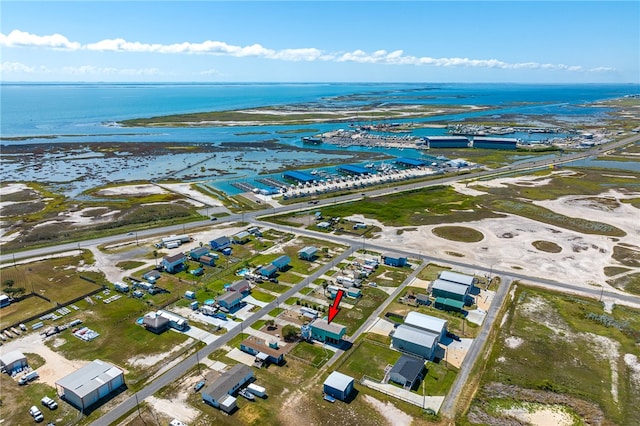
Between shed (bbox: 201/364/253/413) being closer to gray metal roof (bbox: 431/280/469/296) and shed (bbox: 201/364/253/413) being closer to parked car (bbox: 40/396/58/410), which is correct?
parked car (bbox: 40/396/58/410)

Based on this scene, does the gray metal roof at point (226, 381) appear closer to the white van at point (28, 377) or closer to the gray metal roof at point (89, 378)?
the gray metal roof at point (89, 378)

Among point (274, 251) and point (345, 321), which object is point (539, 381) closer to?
point (345, 321)

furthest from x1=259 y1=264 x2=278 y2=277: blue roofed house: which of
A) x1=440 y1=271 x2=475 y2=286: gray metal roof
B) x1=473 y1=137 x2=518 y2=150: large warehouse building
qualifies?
x1=473 y1=137 x2=518 y2=150: large warehouse building

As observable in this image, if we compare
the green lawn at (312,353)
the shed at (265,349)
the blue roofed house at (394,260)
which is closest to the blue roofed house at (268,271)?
the shed at (265,349)

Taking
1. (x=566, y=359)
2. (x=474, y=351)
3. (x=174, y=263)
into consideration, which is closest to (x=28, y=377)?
(x=174, y=263)

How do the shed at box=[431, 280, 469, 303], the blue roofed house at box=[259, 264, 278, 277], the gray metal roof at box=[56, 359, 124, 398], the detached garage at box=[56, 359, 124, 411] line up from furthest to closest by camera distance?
the blue roofed house at box=[259, 264, 278, 277], the shed at box=[431, 280, 469, 303], the gray metal roof at box=[56, 359, 124, 398], the detached garage at box=[56, 359, 124, 411]
